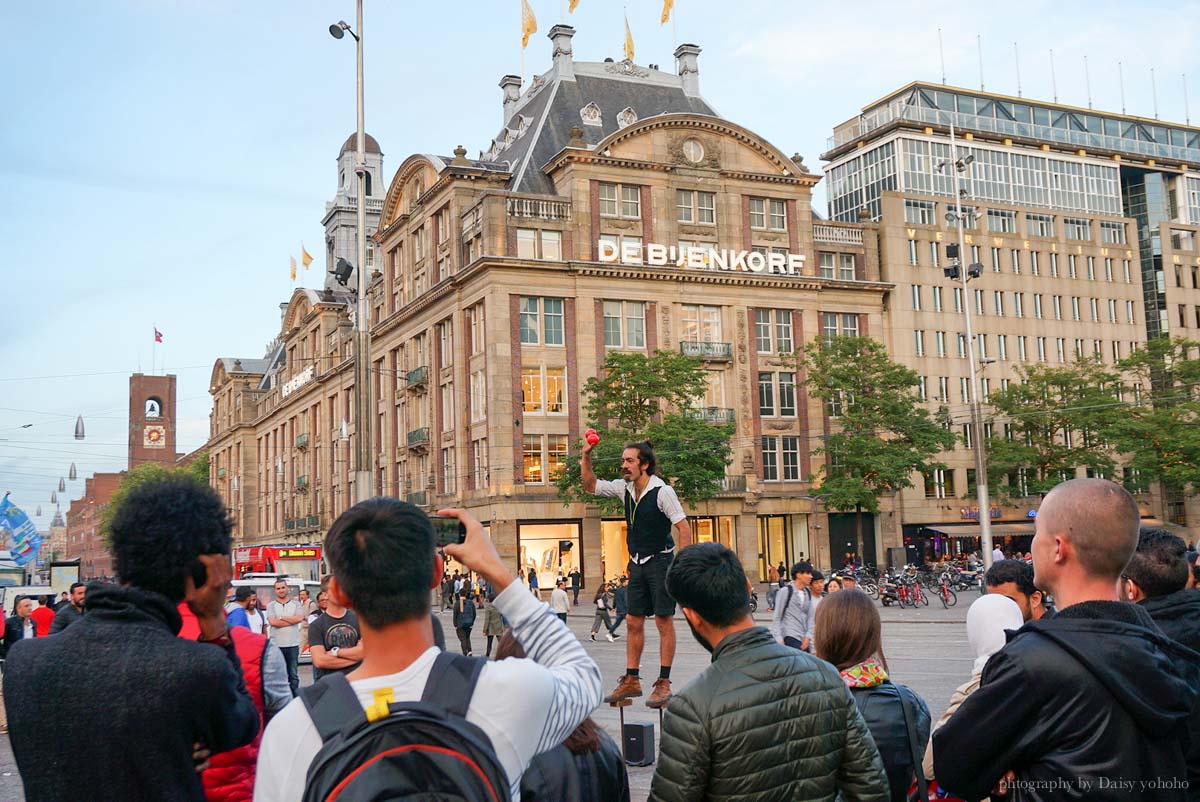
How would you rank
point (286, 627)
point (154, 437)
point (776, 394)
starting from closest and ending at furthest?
point (286, 627) < point (776, 394) < point (154, 437)

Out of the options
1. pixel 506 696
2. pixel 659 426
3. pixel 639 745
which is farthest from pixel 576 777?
pixel 659 426

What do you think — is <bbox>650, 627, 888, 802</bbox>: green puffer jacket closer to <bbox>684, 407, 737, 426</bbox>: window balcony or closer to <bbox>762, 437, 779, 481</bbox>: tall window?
<bbox>684, 407, 737, 426</bbox>: window balcony

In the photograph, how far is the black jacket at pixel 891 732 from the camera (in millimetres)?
5273

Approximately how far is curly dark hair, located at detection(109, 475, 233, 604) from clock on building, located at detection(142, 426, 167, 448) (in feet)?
531

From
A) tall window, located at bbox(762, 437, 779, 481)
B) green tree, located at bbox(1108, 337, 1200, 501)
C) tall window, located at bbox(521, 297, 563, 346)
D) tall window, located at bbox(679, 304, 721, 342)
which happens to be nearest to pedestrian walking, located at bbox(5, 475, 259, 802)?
tall window, located at bbox(521, 297, 563, 346)

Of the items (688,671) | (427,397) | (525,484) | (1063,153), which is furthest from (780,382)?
(688,671)

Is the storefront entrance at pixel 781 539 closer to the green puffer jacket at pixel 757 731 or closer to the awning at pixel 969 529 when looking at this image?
the awning at pixel 969 529

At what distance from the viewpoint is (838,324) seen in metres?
63.9

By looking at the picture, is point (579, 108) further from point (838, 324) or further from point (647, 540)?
point (647, 540)

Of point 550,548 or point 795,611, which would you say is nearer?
point 795,611

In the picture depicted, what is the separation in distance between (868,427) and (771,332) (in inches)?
315

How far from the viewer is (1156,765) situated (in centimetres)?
353

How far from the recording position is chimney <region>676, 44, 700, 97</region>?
67.6 meters

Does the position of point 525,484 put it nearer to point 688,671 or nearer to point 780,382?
point 780,382
